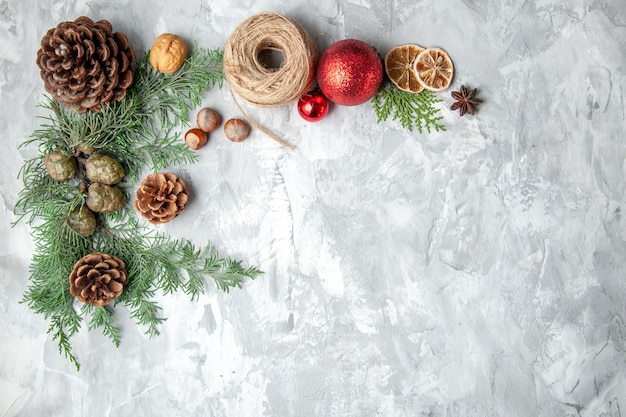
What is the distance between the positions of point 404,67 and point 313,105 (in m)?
0.23

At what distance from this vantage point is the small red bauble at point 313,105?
4.14ft

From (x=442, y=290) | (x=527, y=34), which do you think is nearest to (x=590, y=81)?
(x=527, y=34)

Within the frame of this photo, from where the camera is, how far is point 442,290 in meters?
1.32

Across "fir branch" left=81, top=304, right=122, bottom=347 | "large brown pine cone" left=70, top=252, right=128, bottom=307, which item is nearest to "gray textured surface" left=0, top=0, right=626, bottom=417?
"fir branch" left=81, top=304, right=122, bottom=347

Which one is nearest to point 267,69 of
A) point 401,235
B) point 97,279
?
point 401,235

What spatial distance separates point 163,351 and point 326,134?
711mm

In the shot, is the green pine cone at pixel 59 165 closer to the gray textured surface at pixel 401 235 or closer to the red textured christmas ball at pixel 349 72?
the gray textured surface at pixel 401 235

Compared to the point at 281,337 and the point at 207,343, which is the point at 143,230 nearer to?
the point at 207,343

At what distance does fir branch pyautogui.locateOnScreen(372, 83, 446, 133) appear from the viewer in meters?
1.28

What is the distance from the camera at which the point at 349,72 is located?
1.17 metres

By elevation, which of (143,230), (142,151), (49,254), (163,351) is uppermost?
(142,151)

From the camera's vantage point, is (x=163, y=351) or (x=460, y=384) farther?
(x=163, y=351)

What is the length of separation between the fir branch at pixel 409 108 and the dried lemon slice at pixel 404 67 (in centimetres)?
2

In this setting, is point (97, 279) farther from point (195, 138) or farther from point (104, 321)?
point (195, 138)
